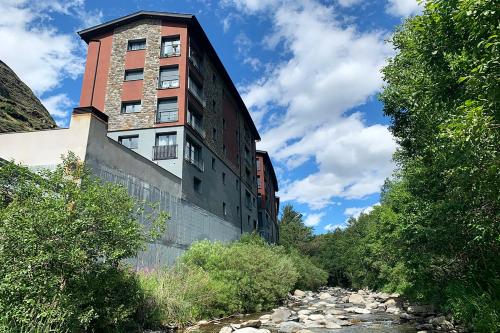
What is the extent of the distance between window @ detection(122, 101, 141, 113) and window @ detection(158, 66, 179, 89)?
2327 mm

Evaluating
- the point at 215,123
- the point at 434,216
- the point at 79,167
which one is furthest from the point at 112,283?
the point at 215,123

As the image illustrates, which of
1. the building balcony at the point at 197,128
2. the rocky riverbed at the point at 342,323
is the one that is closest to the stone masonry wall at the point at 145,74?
the building balcony at the point at 197,128

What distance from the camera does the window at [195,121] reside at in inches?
→ 1137

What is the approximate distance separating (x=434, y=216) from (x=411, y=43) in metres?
5.88

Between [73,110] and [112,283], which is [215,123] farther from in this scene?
[112,283]

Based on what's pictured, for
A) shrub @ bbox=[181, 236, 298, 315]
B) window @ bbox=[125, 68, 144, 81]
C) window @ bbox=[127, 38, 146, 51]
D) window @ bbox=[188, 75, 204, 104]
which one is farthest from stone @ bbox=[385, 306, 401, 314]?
window @ bbox=[127, 38, 146, 51]

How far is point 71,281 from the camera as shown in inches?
371

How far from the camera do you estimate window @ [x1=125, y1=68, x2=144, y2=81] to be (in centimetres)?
2936

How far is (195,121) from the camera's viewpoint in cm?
3019

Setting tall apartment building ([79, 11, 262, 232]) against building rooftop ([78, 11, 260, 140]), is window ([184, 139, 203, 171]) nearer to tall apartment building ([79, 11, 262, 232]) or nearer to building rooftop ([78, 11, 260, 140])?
tall apartment building ([79, 11, 262, 232])

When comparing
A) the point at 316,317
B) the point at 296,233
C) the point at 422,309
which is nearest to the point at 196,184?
the point at 316,317

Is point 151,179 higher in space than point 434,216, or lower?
higher

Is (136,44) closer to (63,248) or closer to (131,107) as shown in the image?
(131,107)

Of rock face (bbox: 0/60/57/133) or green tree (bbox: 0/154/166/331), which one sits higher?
rock face (bbox: 0/60/57/133)
